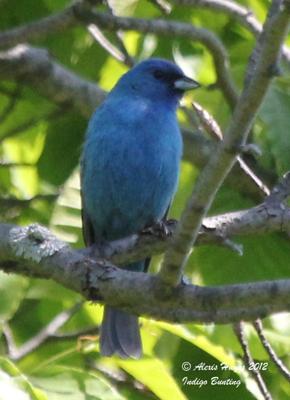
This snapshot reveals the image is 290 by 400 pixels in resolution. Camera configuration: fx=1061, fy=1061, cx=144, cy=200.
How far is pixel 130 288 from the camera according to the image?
334cm

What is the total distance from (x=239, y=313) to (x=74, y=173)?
9.02 ft

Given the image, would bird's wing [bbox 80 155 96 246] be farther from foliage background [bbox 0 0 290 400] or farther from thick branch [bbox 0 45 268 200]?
thick branch [bbox 0 45 268 200]

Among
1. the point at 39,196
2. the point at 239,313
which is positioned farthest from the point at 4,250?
the point at 39,196

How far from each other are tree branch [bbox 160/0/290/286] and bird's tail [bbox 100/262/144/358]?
151cm

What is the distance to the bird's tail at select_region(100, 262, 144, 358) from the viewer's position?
4586 millimetres

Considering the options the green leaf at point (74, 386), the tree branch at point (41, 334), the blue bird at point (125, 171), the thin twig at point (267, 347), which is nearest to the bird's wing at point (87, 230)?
the blue bird at point (125, 171)

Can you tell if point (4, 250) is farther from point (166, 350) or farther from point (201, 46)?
point (201, 46)

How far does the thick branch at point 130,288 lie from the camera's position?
9.78ft

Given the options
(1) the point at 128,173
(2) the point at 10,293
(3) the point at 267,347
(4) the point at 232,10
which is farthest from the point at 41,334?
(4) the point at 232,10

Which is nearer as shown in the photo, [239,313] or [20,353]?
[239,313]

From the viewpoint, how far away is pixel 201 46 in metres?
5.66

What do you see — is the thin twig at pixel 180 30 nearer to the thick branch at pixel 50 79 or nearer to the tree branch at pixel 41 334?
the thick branch at pixel 50 79

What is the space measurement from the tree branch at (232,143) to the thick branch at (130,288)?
12 centimetres

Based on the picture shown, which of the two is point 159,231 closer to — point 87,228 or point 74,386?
point 74,386
